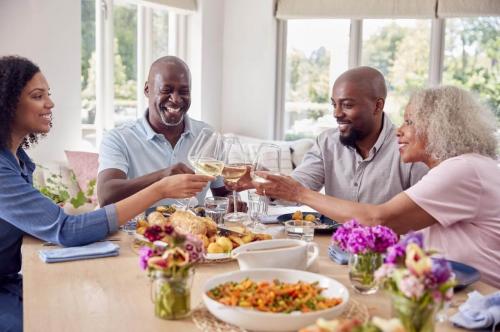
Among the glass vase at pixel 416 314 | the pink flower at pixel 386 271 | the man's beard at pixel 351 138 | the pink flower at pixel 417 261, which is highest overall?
the man's beard at pixel 351 138

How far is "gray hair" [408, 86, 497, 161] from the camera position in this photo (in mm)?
1918

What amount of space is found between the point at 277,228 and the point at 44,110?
34.5 inches

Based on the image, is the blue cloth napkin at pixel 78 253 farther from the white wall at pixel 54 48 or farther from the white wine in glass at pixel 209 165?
the white wall at pixel 54 48

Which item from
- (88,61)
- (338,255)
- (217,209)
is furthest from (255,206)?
(88,61)

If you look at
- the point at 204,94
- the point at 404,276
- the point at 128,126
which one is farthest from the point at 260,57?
the point at 404,276

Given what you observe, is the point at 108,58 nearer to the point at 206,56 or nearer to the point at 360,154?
the point at 206,56

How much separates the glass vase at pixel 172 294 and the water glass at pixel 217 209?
85 cm

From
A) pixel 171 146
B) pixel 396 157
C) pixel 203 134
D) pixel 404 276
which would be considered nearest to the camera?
pixel 404 276

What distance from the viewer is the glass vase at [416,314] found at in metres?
0.96

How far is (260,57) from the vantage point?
18.0 feet

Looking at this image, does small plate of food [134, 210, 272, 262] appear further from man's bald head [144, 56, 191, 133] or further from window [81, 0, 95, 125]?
window [81, 0, 95, 125]

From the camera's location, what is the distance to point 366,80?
269cm

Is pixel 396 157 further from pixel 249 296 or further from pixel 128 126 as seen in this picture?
pixel 249 296

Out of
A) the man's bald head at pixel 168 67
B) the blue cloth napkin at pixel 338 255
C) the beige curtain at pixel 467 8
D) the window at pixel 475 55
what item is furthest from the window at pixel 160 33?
the blue cloth napkin at pixel 338 255
